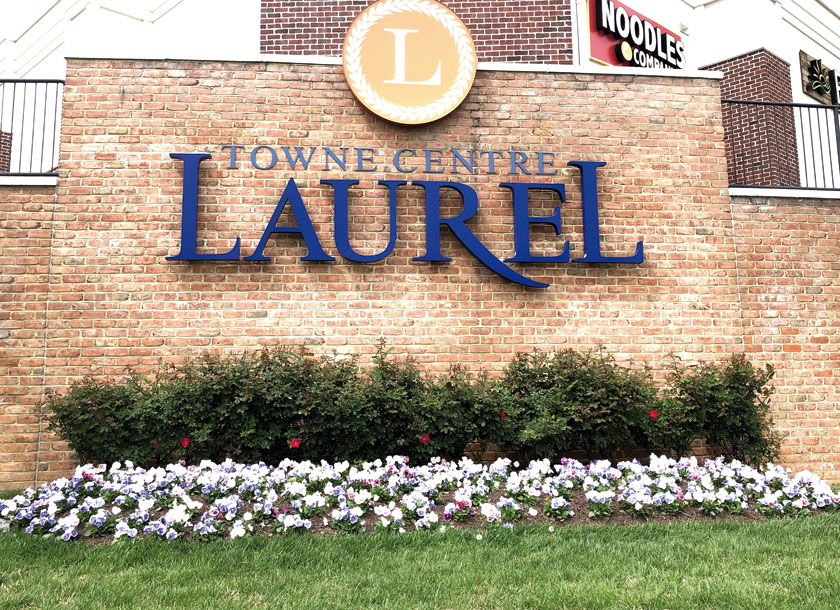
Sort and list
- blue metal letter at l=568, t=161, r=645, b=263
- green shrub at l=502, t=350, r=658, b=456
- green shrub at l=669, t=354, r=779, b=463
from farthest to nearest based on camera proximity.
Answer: blue metal letter at l=568, t=161, r=645, b=263 < green shrub at l=669, t=354, r=779, b=463 < green shrub at l=502, t=350, r=658, b=456

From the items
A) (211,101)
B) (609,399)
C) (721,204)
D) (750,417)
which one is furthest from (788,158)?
(211,101)

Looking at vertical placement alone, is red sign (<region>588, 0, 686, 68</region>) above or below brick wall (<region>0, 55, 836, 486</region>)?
above

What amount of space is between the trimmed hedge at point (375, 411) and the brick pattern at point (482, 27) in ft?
17.0

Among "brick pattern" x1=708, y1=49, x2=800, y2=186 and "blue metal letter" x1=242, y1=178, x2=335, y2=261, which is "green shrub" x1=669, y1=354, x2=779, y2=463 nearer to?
"blue metal letter" x1=242, y1=178, x2=335, y2=261

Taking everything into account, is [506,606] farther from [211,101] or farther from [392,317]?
[211,101]

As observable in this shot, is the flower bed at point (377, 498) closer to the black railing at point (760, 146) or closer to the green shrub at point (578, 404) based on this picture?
the green shrub at point (578, 404)

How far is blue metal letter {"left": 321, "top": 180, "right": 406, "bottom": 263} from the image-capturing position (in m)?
7.46

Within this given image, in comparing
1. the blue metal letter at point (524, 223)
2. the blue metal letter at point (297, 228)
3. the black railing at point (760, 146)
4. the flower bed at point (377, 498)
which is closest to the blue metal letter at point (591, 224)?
the blue metal letter at point (524, 223)

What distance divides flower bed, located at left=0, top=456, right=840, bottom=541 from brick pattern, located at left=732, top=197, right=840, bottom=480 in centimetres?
189

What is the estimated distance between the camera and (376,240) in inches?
→ 299


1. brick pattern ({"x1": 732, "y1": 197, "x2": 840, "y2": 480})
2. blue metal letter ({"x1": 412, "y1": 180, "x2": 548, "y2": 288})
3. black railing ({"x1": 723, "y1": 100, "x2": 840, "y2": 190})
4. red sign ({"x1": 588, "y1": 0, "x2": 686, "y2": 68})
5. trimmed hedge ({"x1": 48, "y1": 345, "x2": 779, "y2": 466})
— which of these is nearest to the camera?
trimmed hedge ({"x1": 48, "y1": 345, "x2": 779, "y2": 466})

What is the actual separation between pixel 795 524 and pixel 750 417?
78.5 inches

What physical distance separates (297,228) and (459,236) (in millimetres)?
1742

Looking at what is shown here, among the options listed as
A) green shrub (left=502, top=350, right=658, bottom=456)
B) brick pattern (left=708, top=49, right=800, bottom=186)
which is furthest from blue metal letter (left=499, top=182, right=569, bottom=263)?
brick pattern (left=708, top=49, right=800, bottom=186)
